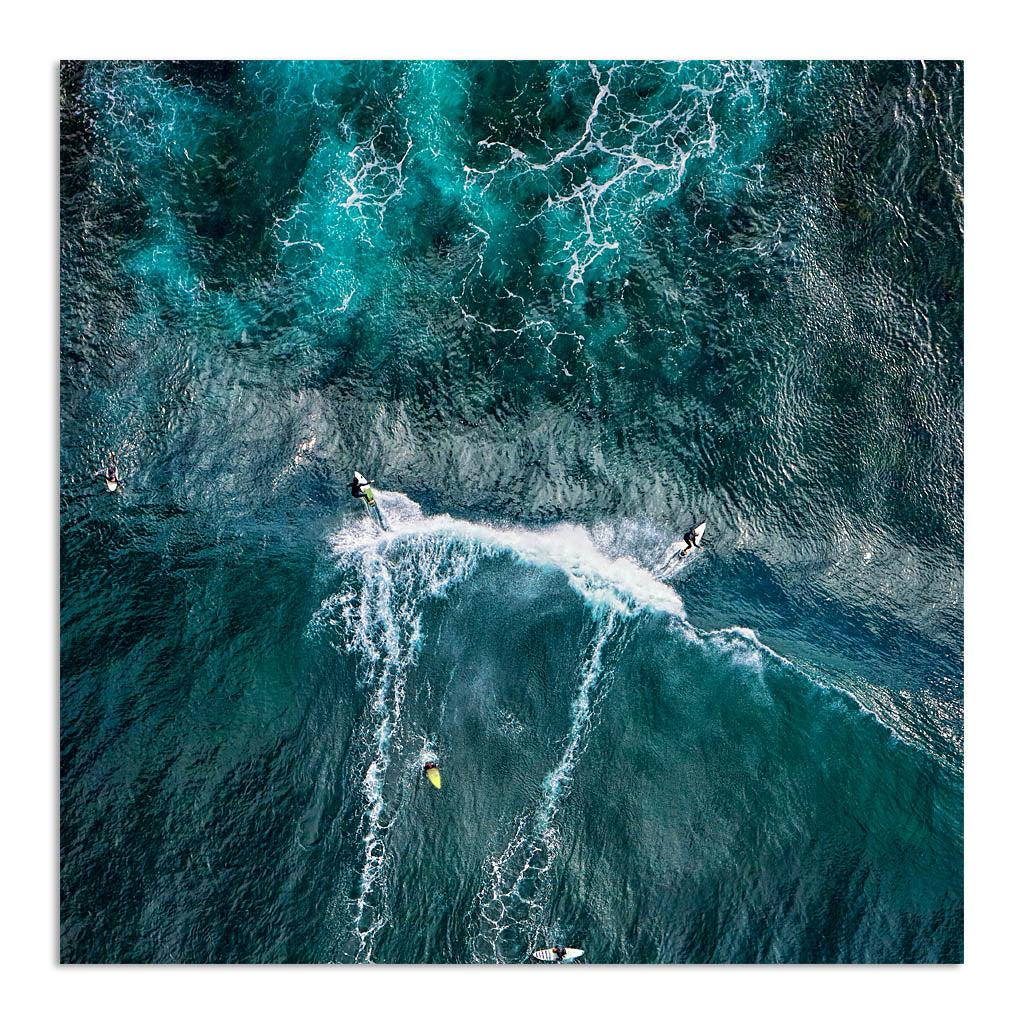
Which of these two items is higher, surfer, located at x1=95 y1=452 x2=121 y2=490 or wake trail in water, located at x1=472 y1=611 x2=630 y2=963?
surfer, located at x1=95 y1=452 x2=121 y2=490

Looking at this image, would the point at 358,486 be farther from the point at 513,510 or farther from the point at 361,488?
the point at 513,510

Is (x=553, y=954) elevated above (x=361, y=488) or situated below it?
below

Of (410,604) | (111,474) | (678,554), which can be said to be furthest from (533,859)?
(111,474)

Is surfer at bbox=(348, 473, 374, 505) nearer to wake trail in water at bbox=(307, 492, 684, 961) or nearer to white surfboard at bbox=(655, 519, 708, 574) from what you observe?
wake trail in water at bbox=(307, 492, 684, 961)

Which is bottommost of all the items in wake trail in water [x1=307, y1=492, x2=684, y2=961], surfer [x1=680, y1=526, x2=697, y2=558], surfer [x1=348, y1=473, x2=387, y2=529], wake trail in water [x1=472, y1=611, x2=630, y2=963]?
wake trail in water [x1=472, y1=611, x2=630, y2=963]

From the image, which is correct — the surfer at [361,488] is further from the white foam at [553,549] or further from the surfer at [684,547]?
the surfer at [684,547]

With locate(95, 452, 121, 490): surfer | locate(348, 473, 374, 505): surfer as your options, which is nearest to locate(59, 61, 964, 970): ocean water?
locate(95, 452, 121, 490): surfer
